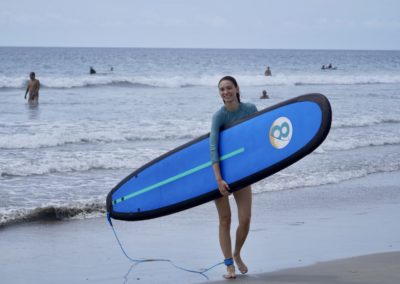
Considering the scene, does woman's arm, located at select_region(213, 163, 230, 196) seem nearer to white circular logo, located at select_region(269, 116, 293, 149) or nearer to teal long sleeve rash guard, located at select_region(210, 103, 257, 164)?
teal long sleeve rash guard, located at select_region(210, 103, 257, 164)

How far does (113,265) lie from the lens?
217 inches

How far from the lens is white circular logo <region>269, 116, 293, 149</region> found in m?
5.13

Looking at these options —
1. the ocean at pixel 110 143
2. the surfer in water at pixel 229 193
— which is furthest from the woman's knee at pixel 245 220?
the ocean at pixel 110 143

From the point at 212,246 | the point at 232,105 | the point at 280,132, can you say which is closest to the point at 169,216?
the point at 212,246

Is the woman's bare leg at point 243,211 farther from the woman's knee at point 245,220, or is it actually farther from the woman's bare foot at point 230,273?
the woman's bare foot at point 230,273

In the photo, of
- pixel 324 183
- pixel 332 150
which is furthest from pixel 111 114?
pixel 324 183

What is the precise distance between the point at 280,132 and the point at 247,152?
0.89ft

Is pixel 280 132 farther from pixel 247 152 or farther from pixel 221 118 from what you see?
pixel 221 118

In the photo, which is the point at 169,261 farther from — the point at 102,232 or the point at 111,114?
the point at 111,114

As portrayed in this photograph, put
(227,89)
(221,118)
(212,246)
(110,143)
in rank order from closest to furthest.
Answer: (227,89)
(221,118)
(212,246)
(110,143)

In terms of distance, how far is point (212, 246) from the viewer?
6.07 metres

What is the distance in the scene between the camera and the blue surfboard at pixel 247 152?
5.02m

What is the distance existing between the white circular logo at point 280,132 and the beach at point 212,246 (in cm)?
91

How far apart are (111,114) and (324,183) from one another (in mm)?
9849
